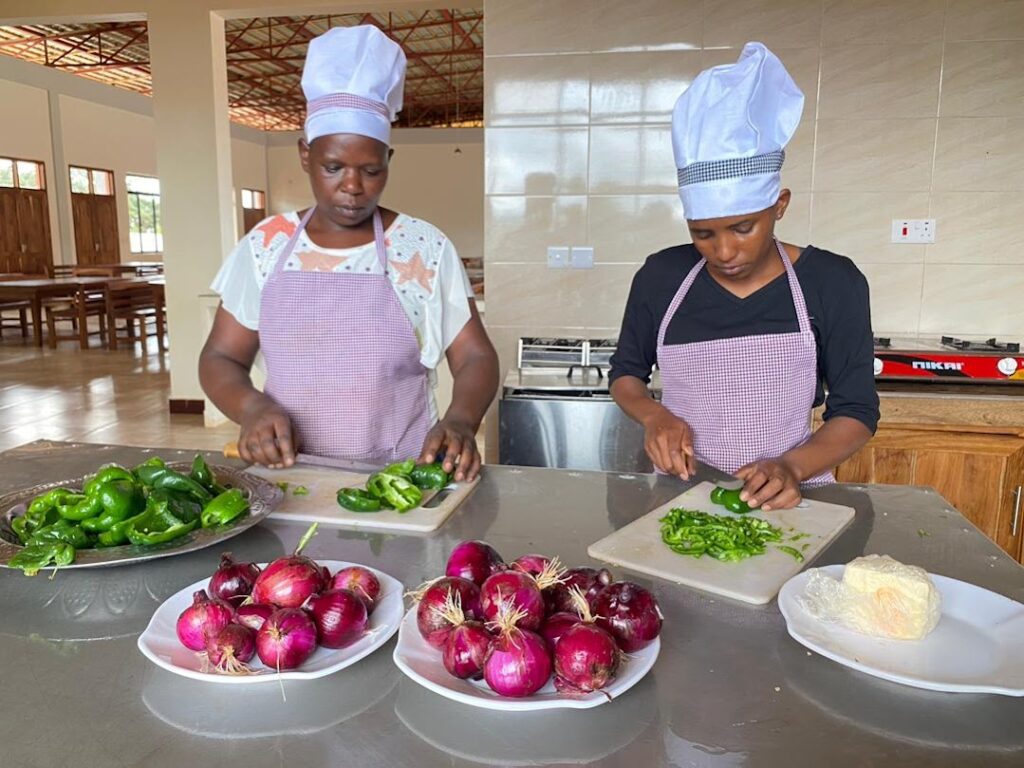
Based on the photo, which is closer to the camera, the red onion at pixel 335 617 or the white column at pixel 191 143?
the red onion at pixel 335 617

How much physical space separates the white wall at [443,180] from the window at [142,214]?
4948 millimetres

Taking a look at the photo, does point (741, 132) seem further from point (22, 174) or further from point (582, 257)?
point (22, 174)

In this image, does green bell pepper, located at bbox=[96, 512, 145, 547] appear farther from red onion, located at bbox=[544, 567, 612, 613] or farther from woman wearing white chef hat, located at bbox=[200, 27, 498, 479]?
red onion, located at bbox=[544, 567, 612, 613]

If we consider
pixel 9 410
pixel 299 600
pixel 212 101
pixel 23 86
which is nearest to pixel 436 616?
pixel 299 600

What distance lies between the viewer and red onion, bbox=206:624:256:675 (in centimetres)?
85

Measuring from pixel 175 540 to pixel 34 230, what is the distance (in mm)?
14364

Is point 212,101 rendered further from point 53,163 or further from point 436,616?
point 53,163

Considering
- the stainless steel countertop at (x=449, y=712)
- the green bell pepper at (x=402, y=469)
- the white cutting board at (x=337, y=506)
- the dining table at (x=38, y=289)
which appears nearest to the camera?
the stainless steel countertop at (x=449, y=712)

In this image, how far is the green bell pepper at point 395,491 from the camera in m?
1.45

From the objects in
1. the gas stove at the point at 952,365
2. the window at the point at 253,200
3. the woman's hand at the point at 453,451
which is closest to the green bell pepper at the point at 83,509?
the woman's hand at the point at 453,451

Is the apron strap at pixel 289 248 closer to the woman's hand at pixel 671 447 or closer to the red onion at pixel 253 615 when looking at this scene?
the woman's hand at pixel 671 447

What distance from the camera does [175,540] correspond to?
1.22 m

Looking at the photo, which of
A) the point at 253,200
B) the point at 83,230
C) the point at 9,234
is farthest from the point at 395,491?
the point at 253,200

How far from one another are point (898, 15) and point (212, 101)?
183 inches
